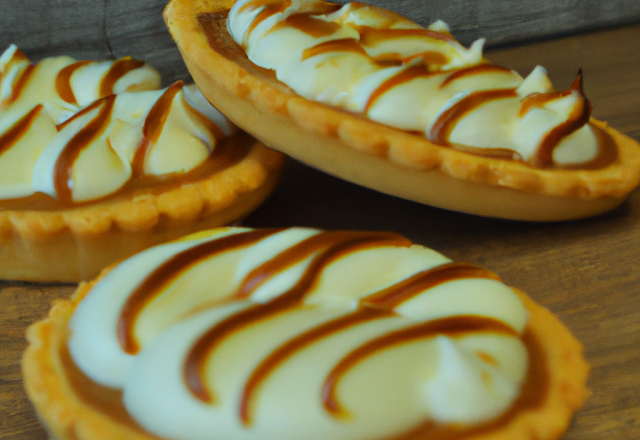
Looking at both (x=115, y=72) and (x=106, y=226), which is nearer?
(x=106, y=226)

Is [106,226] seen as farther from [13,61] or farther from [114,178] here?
[13,61]

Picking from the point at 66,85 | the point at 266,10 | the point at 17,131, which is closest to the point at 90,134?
the point at 17,131

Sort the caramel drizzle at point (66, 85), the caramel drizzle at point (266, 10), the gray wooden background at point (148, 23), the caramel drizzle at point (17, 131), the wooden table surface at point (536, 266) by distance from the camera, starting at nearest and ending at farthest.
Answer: the wooden table surface at point (536, 266), the caramel drizzle at point (17, 131), the caramel drizzle at point (266, 10), the caramel drizzle at point (66, 85), the gray wooden background at point (148, 23)

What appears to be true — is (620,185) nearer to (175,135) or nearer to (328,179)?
(328,179)

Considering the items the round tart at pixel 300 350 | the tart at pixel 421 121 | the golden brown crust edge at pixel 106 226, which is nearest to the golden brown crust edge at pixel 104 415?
the round tart at pixel 300 350

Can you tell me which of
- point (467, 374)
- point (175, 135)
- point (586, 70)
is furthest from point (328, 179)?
point (586, 70)

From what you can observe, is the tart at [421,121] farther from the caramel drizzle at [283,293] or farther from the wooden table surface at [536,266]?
the caramel drizzle at [283,293]
